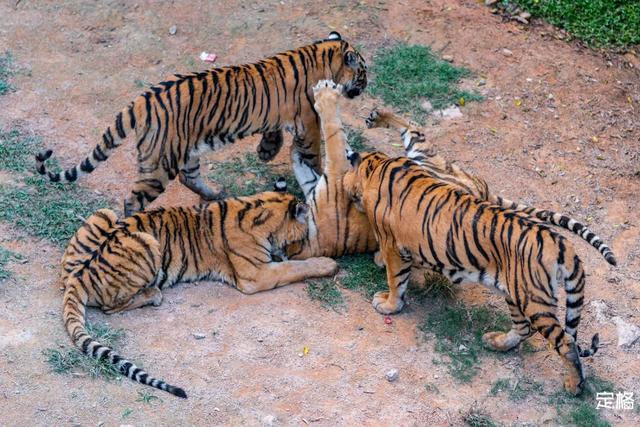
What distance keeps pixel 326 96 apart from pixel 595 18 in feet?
Answer: 12.5

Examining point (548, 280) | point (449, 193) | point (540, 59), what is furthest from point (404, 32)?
point (548, 280)

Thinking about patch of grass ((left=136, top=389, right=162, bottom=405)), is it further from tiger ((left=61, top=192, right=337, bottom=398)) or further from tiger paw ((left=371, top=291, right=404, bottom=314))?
tiger paw ((left=371, top=291, right=404, bottom=314))

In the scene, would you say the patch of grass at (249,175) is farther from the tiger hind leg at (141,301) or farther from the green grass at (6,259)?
the green grass at (6,259)

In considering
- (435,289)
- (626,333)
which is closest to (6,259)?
(435,289)

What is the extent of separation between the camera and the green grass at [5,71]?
875 centimetres

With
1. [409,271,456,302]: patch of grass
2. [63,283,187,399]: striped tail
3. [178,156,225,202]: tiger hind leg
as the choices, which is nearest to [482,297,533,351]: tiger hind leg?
[409,271,456,302]: patch of grass

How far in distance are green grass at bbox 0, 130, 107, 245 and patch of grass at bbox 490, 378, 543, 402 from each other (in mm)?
3246

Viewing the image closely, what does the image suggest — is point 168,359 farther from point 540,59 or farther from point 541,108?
point 540,59

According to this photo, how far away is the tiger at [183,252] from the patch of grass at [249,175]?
0.87 m

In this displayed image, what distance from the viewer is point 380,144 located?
27.5 ft

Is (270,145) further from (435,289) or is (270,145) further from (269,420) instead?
(269,420)

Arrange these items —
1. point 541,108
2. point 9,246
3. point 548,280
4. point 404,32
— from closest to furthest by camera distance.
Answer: point 548,280, point 9,246, point 541,108, point 404,32

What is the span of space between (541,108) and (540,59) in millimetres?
743

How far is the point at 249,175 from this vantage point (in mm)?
8023
